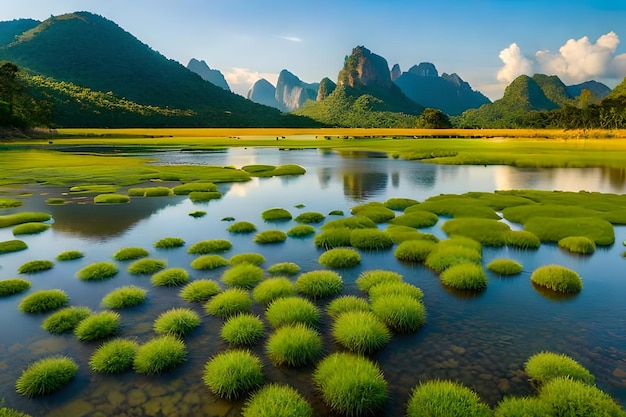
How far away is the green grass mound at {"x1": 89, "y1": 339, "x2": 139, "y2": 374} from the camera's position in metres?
11.0

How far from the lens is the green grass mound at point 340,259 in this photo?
19.8 metres

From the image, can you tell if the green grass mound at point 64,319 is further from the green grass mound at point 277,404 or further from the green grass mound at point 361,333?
the green grass mound at point 361,333

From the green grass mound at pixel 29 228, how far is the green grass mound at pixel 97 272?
35.2 feet

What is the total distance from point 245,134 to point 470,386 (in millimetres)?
181640

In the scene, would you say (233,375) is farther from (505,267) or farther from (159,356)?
(505,267)

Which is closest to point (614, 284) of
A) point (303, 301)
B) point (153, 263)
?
point (303, 301)

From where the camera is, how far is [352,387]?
31.2 feet

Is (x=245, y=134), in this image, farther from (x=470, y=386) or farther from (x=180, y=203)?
(x=470, y=386)

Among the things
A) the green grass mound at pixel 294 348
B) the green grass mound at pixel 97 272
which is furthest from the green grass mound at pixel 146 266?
the green grass mound at pixel 294 348

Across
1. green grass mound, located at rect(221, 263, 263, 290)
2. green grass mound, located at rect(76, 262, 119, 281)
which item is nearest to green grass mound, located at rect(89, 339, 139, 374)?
green grass mound, located at rect(221, 263, 263, 290)

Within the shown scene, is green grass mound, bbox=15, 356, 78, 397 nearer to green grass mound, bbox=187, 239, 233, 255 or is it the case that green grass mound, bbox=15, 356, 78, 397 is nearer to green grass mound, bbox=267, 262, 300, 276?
green grass mound, bbox=267, 262, 300, 276

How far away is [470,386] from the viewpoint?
33.5 ft

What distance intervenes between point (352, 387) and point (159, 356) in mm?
5675

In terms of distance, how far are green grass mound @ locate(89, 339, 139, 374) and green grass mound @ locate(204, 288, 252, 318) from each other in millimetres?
3184
